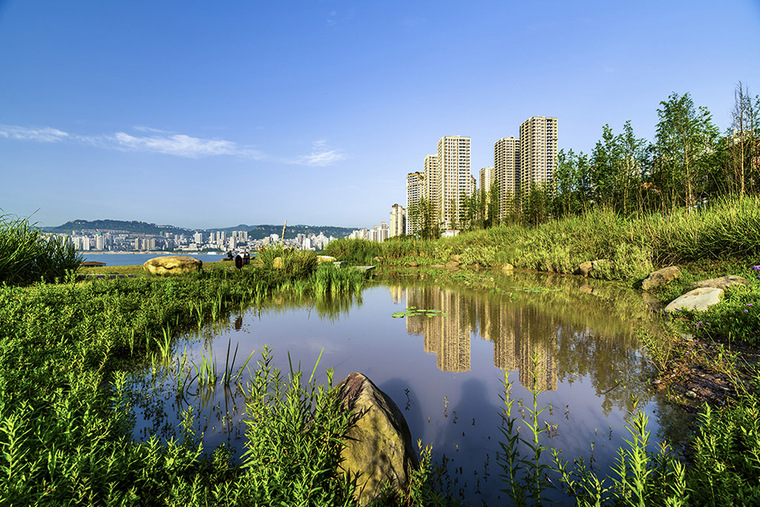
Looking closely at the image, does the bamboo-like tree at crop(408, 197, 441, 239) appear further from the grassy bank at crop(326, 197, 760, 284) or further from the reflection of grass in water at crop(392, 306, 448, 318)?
the reflection of grass in water at crop(392, 306, 448, 318)

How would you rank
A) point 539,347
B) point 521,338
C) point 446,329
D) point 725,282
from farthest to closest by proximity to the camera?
point 446,329
point 725,282
point 521,338
point 539,347

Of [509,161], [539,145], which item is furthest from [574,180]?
[509,161]

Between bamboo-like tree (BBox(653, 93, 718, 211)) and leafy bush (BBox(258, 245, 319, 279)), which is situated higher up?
bamboo-like tree (BBox(653, 93, 718, 211))

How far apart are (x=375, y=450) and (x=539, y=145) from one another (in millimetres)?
66779

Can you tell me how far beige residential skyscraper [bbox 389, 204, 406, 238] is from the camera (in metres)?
94.1

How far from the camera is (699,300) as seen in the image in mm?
6016

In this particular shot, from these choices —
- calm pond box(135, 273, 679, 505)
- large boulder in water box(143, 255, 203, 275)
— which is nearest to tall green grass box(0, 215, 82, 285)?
large boulder in water box(143, 255, 203, 275)

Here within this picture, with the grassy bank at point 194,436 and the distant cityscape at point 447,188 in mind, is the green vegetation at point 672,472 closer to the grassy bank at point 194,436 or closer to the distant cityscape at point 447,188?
the grassy bank at point 194,436

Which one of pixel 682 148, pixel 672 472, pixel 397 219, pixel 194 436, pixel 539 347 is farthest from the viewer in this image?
pixel 397 219

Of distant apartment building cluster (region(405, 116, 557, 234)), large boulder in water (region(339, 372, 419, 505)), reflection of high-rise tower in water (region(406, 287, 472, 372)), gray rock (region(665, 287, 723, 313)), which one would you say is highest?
distant apartment building cluster (region(405, 116, 557, 234))

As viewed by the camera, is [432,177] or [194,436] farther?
[432,177]

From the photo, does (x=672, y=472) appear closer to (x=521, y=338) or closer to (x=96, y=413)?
(x=96, y=413)

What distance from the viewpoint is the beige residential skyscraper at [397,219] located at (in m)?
94.1

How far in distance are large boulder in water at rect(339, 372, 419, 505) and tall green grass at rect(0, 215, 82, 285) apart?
8.40 meters
